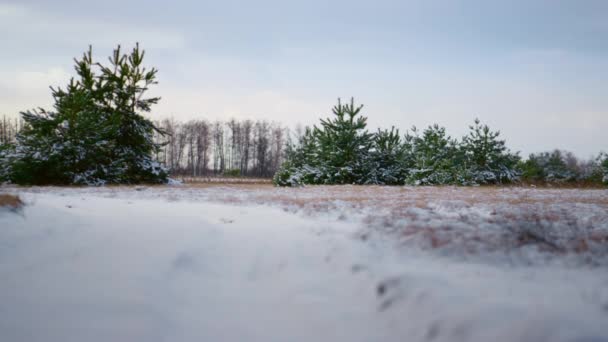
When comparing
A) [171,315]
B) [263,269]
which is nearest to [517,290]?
[263,269]

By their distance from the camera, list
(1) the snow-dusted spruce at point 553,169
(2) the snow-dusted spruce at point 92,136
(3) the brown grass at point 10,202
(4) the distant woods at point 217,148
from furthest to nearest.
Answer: (4) the distant woods at point 217,148
(1) the snow-dusted spruce at point 553,169
(2) the snow-dusted spruce at point 92,136
(3) the brown grass at point 10,202

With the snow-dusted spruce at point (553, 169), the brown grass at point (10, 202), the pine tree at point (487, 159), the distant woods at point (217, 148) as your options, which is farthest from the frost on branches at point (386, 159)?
the distant woods at point (217, 148)

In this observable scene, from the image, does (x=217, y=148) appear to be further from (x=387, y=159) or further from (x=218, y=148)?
(x=387, y=159)

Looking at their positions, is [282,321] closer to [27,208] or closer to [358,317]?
[358,317]

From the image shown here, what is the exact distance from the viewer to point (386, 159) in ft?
65.1

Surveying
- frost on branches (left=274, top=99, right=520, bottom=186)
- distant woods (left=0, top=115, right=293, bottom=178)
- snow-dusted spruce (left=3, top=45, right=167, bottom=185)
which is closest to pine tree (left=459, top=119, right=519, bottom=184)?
frost on branches (left=274, top=99, right=520, bottom=186)

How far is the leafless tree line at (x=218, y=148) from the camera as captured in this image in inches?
2459

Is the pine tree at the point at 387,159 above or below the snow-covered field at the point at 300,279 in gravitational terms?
above

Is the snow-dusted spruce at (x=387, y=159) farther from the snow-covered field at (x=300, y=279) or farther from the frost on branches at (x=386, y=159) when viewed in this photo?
the snow-covered field at (x=300, y=279)

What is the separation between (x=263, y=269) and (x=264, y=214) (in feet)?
4.57

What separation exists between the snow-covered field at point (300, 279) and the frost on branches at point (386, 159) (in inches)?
515

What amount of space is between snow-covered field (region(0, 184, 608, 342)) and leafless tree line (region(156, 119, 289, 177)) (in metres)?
58.4

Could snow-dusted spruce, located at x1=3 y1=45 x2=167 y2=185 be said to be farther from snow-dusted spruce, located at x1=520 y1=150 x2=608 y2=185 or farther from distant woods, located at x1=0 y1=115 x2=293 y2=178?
distant woods, located at x1=0 y1=115 x2=293 y2=178

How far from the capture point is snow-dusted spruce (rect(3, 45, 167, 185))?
11852 mm
